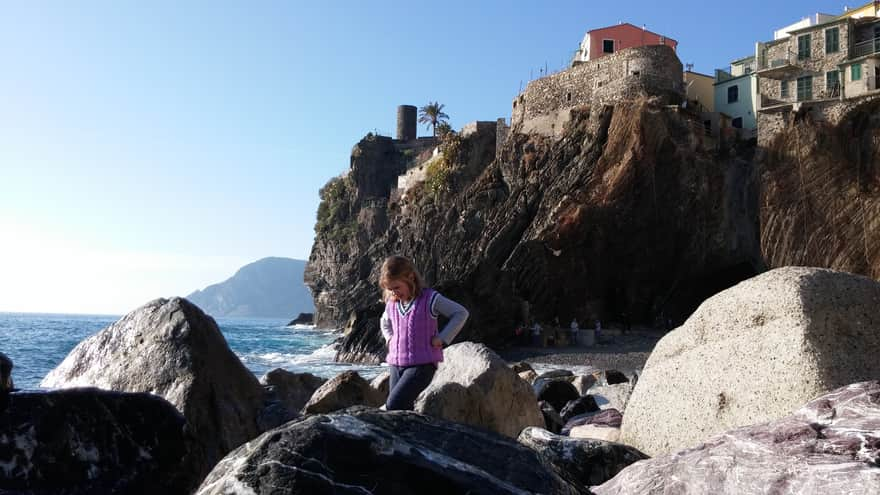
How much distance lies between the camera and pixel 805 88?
142 ft

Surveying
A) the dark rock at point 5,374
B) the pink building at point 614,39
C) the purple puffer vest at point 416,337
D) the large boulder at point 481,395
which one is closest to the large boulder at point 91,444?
the dark rock at point 5,374

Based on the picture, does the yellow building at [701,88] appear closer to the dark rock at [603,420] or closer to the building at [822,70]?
the building at [822,70]

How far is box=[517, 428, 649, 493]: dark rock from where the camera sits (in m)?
5.35

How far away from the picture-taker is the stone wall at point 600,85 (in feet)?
166

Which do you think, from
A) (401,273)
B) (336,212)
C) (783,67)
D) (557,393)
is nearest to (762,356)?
(401,273)

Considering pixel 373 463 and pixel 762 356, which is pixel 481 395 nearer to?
pixel 762 356

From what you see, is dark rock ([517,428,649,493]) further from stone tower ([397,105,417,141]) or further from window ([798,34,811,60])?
stone tower ([397,105,417,141])

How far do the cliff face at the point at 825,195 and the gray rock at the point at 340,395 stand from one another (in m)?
33.8

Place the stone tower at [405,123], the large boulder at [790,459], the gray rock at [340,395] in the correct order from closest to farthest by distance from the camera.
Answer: the large boulder at [790,459] → the gray rock at [340,395] → the stone tower at [405,123]

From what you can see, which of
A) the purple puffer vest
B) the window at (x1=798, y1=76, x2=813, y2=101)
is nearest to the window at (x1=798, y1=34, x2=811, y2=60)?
the window at (x1=798, y1=76, x2=813, y2=101)

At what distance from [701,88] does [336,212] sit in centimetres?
5831

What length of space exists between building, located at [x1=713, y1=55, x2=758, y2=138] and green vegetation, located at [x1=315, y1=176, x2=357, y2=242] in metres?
53.5

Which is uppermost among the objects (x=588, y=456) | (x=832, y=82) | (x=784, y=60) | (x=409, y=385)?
(x=784, y=60)

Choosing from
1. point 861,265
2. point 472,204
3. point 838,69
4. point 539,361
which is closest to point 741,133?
point 838,69
